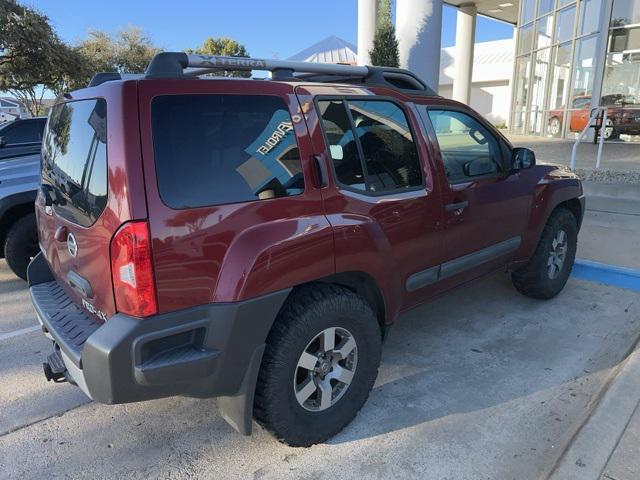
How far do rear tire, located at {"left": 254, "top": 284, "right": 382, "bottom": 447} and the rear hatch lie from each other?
2.56ft

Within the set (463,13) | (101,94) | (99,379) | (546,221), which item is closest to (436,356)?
(546,221)

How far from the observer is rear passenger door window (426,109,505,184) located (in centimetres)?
329

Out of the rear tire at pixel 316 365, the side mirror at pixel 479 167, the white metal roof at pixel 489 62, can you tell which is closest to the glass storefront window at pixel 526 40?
the white metal roof at pixel 489 62

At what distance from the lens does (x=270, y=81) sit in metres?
2.38

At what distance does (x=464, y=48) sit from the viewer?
2400cm

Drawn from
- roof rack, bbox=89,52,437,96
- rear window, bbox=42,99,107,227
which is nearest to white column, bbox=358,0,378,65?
roof rack, bbox=89,52,437,96

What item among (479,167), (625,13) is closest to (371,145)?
(479,167)

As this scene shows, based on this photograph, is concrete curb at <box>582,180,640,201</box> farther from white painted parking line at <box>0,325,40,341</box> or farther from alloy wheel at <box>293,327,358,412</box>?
white painted parking line at <box>0,325,40,341</box>

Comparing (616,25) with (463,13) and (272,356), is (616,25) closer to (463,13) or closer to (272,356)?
(463,13)

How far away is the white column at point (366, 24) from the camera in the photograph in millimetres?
15320

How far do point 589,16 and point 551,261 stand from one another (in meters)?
13.4

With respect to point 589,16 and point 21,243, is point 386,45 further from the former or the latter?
point 21,243

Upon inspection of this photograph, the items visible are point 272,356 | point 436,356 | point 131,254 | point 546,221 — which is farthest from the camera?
point 546,221

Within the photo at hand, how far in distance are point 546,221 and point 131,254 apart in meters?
3.45
